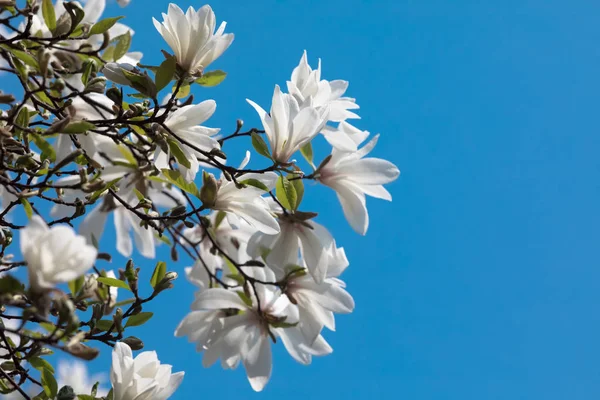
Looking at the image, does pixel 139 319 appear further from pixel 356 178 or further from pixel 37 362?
pixel 356 178

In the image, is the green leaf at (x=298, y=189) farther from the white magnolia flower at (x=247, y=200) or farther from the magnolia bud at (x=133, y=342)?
the magnolia bud at (x=133, y=342)

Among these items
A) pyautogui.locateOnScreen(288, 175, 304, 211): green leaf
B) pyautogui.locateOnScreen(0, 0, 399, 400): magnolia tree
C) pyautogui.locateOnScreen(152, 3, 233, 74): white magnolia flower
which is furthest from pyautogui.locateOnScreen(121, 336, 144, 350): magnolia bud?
pyautogui.locateOnScreen(152, 3, 233, 74): white magnolia flower

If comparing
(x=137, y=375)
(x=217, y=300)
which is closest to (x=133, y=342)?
(x=137, y=375)

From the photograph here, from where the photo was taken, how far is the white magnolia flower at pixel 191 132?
3.36 feet

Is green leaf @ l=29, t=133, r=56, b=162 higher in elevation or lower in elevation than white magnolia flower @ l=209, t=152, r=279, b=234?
lower

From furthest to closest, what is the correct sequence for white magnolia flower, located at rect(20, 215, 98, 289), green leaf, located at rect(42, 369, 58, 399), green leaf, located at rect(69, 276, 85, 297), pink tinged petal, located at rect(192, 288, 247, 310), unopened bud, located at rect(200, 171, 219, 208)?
pink tinged petal, located at rect(192, 288, 247, 310) < unopened bud, located at rect(200, 171, 219, 208) < green leaf, located at rect(42, 369, 58, 399) < green leaf, located at rect(69, 276, 85, 297) < white magnolia flower, located at rect(20, 215, 98, 289)

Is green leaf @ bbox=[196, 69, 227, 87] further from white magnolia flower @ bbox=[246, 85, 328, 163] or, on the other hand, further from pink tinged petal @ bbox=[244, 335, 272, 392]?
pink tinged petal @ bbox=[244, 335, 272, 392]

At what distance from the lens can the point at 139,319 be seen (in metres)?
1.07

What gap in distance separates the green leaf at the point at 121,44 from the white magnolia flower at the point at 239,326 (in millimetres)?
454

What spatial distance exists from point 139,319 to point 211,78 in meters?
0.41

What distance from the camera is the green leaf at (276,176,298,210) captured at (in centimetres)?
103

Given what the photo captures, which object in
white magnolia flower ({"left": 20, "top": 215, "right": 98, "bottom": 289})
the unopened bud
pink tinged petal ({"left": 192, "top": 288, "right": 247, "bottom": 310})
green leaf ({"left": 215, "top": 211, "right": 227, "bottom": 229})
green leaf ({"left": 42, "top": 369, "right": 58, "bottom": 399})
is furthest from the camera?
green leaf ({"left": 215, "top": 211, "right": 227, "bottom": 229})

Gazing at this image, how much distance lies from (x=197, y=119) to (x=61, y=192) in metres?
0.32

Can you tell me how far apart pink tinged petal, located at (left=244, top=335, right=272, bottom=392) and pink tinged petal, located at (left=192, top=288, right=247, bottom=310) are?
72 mm
